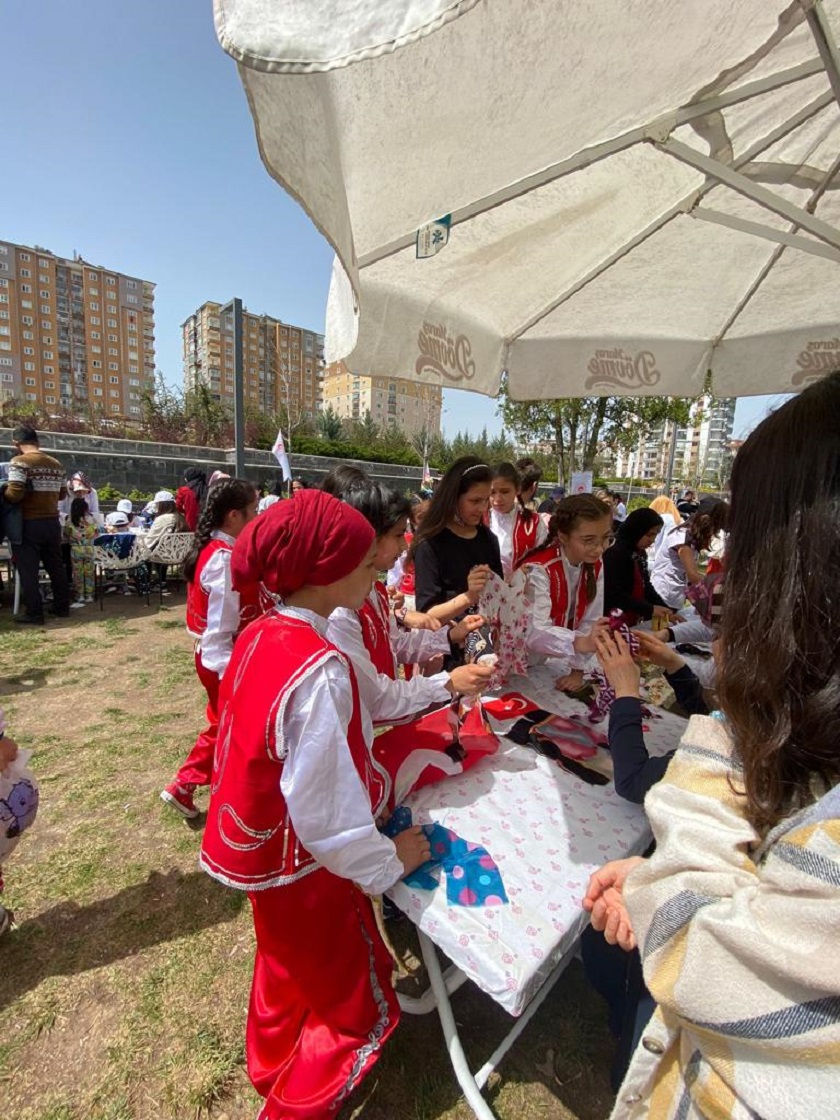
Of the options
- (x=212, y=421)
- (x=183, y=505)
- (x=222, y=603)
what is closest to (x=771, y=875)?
(x=222, y=603)

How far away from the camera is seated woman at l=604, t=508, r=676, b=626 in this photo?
407cm

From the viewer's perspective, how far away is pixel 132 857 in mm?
2850

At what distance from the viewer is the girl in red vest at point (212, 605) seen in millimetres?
2732

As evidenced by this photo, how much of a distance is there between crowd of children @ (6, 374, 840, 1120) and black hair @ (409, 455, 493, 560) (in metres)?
0.01

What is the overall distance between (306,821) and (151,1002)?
5.19 feet

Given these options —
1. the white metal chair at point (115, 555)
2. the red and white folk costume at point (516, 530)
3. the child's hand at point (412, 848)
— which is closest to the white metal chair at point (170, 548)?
the white metal chair at point (115, 555)

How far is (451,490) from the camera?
2967 millimetres

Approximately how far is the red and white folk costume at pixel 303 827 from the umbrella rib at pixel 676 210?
2.35m

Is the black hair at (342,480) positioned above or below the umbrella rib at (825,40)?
below

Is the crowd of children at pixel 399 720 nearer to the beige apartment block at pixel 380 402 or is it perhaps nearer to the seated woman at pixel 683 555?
the seated woman at pixel 683 555

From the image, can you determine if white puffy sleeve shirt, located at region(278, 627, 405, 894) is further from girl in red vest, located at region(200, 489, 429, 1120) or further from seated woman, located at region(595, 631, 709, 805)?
seated woman, located at region(595, 631, 709, 805)

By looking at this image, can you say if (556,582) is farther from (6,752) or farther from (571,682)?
(6,752)

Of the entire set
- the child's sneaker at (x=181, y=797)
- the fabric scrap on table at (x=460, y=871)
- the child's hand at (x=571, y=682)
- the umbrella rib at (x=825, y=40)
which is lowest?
the child's sneaker at (x=181, y=797)

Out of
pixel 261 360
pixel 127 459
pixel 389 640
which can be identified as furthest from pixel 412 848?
pixel 261 360
